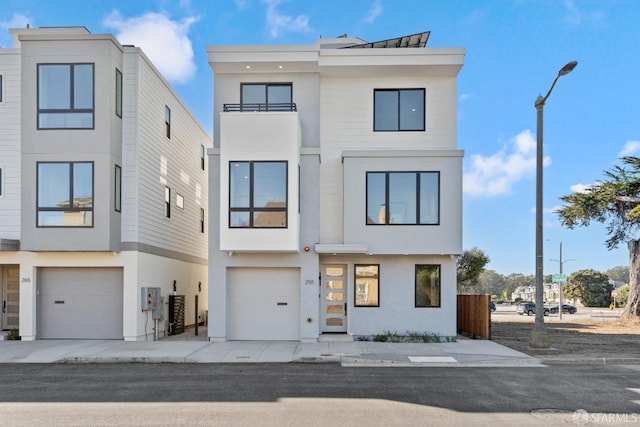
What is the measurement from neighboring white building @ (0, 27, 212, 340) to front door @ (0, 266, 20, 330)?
34 mm

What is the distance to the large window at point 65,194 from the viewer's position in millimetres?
15875

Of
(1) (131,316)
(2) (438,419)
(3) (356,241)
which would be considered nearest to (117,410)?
(2) (438,419)

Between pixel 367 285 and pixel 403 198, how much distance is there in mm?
3132

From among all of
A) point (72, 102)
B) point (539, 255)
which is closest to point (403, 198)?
point (539, 255)

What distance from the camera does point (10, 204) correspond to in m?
16.8

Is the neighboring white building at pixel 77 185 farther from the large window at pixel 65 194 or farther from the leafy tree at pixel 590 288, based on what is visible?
the leafy tree at pixel 590 288

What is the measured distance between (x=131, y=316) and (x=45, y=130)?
633cm

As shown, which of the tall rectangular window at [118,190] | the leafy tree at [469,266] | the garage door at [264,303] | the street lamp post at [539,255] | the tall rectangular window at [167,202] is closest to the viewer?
the street lamp post at [539,255]

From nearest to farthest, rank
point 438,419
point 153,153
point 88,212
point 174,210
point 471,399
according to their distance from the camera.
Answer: point 438,419 → point 471,399 → point 88,212 → point 153,153 → point 174,210

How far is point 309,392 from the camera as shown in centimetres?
958

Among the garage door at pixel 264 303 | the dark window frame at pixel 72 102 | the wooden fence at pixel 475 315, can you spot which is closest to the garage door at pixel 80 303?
the garage door at pixel 264 303

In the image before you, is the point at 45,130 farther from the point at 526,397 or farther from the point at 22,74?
the point at 526,397
